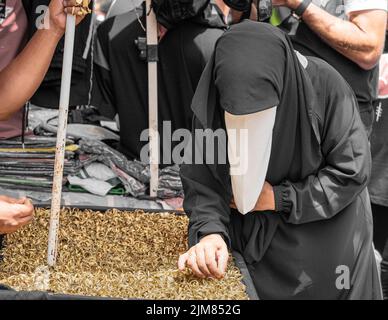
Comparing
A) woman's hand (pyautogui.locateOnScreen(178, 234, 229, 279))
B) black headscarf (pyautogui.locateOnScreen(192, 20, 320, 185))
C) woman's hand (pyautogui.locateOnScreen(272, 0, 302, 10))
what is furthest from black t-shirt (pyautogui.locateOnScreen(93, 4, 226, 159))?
woman's hand (pyautogui.locateOnScreen(178, 234, 229, 279))

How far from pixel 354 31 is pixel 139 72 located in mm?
754

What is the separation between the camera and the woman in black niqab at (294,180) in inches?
60.4

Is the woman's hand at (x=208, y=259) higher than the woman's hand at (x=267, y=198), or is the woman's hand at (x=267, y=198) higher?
the woman's hand at (x=267, y=198)

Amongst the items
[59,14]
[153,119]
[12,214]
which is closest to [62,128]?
[12,214]

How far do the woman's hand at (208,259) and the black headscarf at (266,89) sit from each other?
Answer: 22 cm

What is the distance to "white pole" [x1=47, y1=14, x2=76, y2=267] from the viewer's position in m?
1.66

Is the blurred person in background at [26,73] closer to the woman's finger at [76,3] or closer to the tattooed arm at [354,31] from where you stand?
the woman's finger at [76,3]

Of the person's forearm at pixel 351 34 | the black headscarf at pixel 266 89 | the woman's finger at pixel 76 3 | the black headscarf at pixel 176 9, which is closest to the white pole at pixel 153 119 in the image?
the black headscarf at pixel 176 9

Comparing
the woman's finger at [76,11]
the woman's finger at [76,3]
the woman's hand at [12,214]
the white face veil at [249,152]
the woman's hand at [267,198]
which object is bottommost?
the woman's hand at [12,214]

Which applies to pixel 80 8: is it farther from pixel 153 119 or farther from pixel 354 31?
pixel 354 31

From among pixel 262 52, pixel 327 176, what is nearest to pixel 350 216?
pixel 327 176

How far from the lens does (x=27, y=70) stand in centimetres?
192
